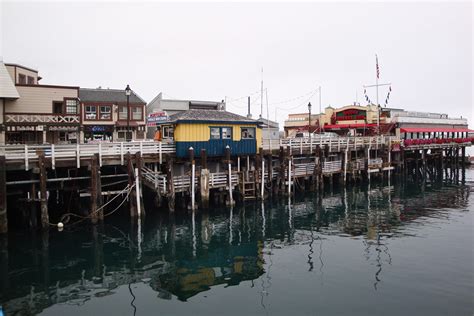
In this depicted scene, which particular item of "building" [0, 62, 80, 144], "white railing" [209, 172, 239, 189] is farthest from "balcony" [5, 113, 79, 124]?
"white railing" [209, 172, 239, 189]

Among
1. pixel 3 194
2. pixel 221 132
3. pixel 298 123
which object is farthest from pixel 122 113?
pixel 298 123

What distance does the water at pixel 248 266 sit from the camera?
15570 millimetres

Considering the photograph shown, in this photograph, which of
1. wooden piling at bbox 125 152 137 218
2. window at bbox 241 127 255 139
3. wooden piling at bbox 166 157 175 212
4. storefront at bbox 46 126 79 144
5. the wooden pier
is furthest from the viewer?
storefront at bbox 46 126 79 144

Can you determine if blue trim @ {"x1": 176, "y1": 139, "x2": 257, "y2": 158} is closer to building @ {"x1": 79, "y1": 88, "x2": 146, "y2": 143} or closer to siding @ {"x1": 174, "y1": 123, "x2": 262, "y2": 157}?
siding @ {"x1": 174, "y1": 123, "x2": 262, "y2": 157}

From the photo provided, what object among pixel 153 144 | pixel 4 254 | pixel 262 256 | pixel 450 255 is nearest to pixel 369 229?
pixel 450 255

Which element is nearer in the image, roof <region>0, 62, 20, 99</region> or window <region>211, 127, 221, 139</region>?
roof <region>0, 62, 20, 99</region>

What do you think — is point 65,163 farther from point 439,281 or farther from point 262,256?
point 439,281

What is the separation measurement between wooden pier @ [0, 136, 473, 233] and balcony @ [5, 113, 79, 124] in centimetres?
584

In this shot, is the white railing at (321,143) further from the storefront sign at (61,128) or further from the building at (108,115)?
the storefront sign at (61,128)

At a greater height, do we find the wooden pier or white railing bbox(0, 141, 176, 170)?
white railing bbox(0, 141, 176, 170)

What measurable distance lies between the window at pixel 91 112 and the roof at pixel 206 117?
15.7 metres

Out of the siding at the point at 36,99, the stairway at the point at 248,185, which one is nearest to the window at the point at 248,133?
the stairway at the point at 248,185

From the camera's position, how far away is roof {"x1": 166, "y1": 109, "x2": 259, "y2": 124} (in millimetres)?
32719

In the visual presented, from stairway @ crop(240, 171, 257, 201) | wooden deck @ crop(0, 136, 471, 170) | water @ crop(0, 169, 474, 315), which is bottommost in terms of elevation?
water @ crop(0, 169, 474, 315)
